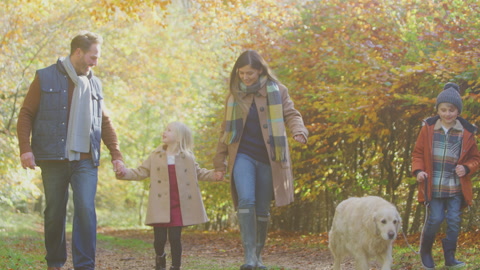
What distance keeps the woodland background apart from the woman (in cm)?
260

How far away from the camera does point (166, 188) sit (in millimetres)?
6117

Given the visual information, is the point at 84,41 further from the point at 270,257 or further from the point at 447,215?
the point at 270,257

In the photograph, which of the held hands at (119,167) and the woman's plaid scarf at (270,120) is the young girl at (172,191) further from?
the woman's plaid scarf at (270,120)

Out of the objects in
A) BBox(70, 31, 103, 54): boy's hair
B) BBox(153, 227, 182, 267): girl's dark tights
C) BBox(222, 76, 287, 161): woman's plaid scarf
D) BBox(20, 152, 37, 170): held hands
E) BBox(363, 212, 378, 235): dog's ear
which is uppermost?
BBox(70, 31, 103, 54): boy's hair

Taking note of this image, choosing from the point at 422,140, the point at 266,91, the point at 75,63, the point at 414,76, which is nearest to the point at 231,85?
the point at 266,91

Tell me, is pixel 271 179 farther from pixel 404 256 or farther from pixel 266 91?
pixel 404 256

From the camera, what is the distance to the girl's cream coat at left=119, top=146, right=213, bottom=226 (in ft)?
19.8

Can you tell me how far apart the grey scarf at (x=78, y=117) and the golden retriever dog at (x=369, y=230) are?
236 centimetres

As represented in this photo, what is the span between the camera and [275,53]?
42.5ft

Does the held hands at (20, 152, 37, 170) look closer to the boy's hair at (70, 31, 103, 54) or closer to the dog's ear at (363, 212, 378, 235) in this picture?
the boy's hair at (70, 31, 103, 54)

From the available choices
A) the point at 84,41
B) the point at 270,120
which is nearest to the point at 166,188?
the point at 270,120

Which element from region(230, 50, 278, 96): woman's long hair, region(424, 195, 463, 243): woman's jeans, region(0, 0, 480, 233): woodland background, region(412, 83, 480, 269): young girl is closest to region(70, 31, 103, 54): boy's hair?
region(230, 50, 278, 96): woman's long hair

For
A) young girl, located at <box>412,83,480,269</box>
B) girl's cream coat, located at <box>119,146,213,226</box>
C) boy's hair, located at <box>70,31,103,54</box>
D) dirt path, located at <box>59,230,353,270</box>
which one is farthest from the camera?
dirt path, located at <box>59,230,353,270</box>

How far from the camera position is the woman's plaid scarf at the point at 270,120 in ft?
19.0
